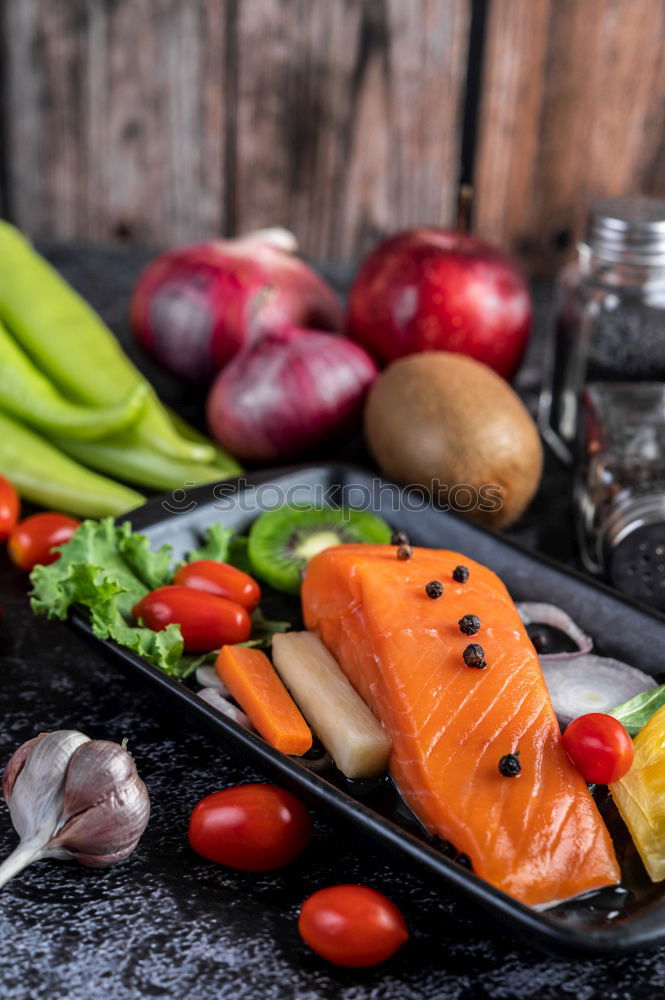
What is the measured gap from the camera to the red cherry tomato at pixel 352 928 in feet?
3.27

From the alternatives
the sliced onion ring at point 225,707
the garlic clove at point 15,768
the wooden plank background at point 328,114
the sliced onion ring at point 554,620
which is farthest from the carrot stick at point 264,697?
the wooden plank background at point 328,114

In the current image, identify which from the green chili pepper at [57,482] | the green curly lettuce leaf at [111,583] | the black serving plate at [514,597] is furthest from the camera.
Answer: the green chili pepper at [57,482]

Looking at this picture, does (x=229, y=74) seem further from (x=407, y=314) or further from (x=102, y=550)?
(x=102, y=550)

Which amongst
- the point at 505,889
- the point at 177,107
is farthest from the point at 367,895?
the point at 177,107

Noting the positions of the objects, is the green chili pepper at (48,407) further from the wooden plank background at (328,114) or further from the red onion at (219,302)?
the wooden plank background at (328,114)

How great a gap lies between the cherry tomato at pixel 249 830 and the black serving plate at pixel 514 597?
1.6 inches

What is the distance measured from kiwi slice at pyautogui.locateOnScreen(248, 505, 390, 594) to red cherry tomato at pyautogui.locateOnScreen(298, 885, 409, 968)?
598mm

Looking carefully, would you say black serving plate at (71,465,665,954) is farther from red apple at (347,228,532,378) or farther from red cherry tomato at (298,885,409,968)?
red apple at (347,228,532,378)

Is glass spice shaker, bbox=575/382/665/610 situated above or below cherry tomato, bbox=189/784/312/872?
above

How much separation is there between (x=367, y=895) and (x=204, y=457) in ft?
3.36

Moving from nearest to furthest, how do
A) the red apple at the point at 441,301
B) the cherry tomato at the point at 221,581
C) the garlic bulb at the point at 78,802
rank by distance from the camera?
1. the garlic bulb at the point at 78,802
2. the cherry tomato at the point at 221,581
3. the red apple at the point at 441,301

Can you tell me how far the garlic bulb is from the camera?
3.45ft

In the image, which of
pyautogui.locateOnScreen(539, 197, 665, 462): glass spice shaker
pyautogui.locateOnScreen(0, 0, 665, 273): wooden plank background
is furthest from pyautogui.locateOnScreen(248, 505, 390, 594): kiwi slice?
pyautogui.locateOnScreen(0, 0, 665, 273): wooden plank background

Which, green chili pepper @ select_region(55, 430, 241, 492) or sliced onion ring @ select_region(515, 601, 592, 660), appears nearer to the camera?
sliced onion ring @ select_region(515, 601, 592, 660)
